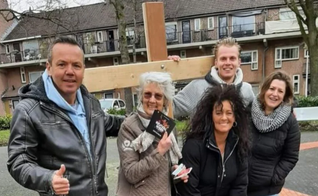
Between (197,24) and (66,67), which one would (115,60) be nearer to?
(197,24)

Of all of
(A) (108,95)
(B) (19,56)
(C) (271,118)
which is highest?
(B) (19,56)

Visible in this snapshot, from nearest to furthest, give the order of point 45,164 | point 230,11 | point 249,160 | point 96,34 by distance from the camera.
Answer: point 45,164
point 249,160
point 230,11
point 96,34

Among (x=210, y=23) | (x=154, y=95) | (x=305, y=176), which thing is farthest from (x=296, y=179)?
(x=210, y=23)

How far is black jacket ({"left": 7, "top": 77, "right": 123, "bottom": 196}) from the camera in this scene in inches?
55.7

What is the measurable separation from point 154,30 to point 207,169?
1216 millimetres

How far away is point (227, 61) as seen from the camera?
214 centimetres

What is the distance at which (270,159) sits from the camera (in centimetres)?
217

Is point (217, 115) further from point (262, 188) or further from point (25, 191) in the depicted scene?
point (25, 191)

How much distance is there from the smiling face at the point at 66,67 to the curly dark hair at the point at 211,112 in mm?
857

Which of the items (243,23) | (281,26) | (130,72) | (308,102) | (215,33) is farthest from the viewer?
(215,33)

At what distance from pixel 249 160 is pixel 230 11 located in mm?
20533

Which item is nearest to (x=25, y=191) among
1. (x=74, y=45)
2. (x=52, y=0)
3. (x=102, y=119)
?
(x=102, y=119)

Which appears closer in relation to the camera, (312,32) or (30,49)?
(312,32)

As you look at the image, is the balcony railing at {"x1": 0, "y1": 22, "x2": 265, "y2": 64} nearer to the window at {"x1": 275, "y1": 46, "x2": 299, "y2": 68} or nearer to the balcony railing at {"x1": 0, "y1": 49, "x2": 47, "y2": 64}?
the balcony railing at {"x1": 0, "y1": 49, "x2": 47, "y2": 64}
